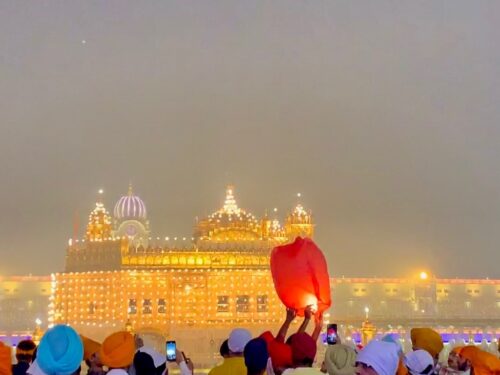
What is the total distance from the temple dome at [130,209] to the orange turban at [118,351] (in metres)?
43.8

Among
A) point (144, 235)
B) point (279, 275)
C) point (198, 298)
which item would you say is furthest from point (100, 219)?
point (279, 275)

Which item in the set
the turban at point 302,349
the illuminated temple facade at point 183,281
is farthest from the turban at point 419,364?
the illuminated temple facade at point 183,281

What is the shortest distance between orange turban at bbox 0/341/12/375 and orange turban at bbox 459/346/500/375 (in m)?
3.99

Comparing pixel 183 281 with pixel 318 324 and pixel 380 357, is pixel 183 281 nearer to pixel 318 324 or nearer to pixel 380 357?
pixel 318 324

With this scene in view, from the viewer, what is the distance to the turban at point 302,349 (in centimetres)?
713

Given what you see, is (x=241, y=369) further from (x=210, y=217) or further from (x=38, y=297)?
(x=38, y=297)

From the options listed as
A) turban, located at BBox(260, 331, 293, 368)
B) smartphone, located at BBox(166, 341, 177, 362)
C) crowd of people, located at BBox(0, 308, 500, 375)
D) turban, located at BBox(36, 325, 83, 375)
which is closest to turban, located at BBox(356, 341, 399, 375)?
crowd of people, located at BBox(0, 308, 500, 375)

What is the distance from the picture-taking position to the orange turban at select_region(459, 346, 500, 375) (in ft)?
23.2

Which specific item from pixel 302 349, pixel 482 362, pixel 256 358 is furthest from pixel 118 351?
pixel 482 362

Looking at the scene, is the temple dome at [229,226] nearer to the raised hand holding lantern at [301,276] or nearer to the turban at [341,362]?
the raised hand holding lantern at [301,276]

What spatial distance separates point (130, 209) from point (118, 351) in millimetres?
44229

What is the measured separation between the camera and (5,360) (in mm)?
6633

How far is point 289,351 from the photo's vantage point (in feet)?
23.7

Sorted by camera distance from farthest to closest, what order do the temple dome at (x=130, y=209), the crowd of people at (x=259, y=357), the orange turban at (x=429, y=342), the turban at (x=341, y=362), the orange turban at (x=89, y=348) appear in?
the temple dome at (x=130, y=209) → the orange turban at (x=429, y=342) → the orange turban at (x=89, y=348) → the turban at (x=341, y=362) → the crowd of people at (x=259, y=357)
